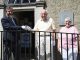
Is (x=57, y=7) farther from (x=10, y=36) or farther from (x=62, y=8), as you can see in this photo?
(x=10, y=36)

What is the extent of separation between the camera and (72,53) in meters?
7.34

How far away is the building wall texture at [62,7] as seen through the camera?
9578mm

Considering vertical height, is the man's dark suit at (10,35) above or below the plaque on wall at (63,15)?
below

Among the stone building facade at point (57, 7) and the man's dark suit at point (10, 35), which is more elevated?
the stone building facade at point (57, 7)

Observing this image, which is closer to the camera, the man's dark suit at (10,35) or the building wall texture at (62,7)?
the man's dark suit at (10,35)

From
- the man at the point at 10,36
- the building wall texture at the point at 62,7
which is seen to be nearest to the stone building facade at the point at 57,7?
the building wall texture at the point at 62,7

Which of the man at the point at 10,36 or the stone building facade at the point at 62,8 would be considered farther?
the stone building facade at the point at 62,8

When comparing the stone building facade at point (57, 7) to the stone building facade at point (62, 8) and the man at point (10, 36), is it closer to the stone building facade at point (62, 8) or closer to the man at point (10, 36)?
the stone building facade at point (62, 8)

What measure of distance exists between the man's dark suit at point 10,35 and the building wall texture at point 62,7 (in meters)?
2.26

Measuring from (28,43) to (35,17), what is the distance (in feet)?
7.58

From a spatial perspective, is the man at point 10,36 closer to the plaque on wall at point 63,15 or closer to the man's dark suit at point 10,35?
the man's dark suit at point 10,35

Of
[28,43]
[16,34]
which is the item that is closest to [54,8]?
[28,43]

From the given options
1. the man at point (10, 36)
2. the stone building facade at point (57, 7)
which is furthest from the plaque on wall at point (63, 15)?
the man at point (10, 36)

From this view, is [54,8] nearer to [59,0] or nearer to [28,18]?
[59,0]
